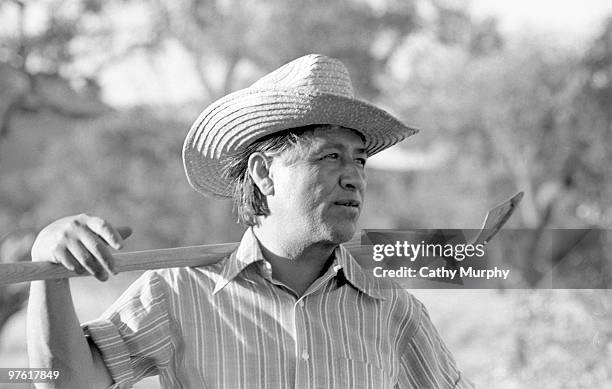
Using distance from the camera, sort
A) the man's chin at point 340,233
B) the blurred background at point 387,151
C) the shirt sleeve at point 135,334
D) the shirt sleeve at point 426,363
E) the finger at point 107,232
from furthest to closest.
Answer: the blurred background at point 387,151 < the shirt sleeve at point 426,363 < the man's chin at point 340,233 < the shirt sleeve at point 135,334 < the finger at point 107,232

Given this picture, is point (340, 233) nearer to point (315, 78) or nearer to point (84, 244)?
point (315, 78)

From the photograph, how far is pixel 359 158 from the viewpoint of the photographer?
1.71m

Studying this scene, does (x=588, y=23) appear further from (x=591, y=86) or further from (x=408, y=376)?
(x=408, y=376)

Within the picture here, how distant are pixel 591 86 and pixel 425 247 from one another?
286 inches

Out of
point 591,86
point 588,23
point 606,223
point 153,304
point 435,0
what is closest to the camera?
point 153,304

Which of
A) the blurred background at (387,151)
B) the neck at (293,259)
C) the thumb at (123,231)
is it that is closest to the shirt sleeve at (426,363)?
the neck at (293,259)

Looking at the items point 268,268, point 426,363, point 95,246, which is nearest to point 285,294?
point 268,268

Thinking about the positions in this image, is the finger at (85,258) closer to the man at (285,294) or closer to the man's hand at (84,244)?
the man's hand at (84,244)

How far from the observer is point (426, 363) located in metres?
1.73

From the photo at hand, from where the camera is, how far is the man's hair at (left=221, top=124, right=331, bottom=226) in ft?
5.64

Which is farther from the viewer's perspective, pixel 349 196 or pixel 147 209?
pixel 147 209

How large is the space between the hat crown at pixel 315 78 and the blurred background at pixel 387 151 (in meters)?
3.43


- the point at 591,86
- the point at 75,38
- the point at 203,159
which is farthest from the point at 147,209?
the point at 203,159

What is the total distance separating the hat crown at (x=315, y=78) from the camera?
1.71 metres
